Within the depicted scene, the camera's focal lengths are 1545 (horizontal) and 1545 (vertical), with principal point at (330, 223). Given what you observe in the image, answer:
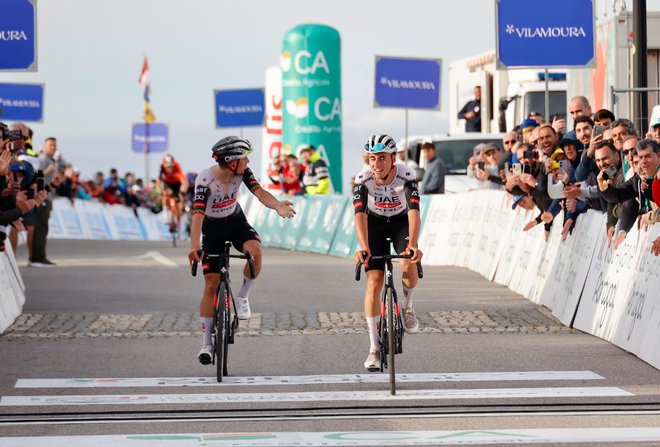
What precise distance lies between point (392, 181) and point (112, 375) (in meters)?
2.69

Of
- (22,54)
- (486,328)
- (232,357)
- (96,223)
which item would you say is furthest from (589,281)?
(96,223)

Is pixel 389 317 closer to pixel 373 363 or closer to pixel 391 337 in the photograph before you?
pixel 391 337

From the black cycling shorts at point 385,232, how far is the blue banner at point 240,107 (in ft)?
108

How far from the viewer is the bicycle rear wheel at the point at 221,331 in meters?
11.8

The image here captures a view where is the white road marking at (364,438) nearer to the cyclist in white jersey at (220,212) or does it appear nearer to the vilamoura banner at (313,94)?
the cyclist in white jersey at (220,212)

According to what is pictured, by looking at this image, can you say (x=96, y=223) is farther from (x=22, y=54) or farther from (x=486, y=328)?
(x=486, y=328)

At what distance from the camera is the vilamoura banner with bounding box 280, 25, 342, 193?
3769 cm

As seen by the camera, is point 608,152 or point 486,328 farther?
point 486,328

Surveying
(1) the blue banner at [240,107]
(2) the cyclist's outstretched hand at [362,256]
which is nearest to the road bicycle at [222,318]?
(2) the cyclist's outstretched hand at [362,256]

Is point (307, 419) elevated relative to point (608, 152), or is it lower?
lower

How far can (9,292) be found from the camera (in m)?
16.7

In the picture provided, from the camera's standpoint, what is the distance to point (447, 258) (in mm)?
25719

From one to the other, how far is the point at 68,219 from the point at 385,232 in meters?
33.5

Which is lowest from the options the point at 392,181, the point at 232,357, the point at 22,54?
the point at 232,357
